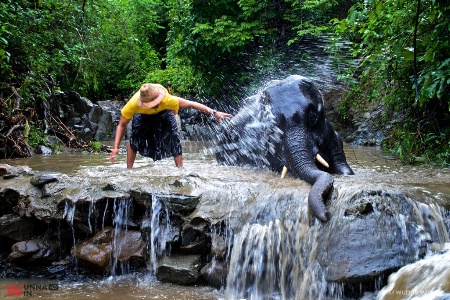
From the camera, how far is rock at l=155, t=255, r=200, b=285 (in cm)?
450

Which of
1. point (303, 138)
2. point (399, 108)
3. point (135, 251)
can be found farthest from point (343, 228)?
point (399, 108)

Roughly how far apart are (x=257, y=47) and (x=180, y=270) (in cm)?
1311

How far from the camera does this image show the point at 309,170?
4805 millimetres

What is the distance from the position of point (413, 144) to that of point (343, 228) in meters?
3.99

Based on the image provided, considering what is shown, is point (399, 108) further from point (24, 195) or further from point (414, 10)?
point (24, 195)

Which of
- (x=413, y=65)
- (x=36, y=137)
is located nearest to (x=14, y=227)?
(x=36, y=137)

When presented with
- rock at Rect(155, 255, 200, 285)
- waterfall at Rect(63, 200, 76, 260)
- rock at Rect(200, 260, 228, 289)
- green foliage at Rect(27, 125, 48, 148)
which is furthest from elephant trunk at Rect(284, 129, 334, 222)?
green foliage at Rect(27, 125, 48, 148)

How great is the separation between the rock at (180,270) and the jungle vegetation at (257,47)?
9.39 feet

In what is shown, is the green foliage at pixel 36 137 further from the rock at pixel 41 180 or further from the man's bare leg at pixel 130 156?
the rock at pixel 41 180

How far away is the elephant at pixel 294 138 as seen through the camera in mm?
4773

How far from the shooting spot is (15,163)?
7871mm

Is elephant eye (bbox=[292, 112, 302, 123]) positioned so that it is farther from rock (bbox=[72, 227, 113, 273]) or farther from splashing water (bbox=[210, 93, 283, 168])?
rock (bbox=[72, 227, 113, 273])

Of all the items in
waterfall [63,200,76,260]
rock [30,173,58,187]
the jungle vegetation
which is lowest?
waterfall [63,200,76,260]

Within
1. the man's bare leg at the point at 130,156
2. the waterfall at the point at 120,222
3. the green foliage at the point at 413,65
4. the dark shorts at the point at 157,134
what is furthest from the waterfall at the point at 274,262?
the green foliage at the point at 413,65
